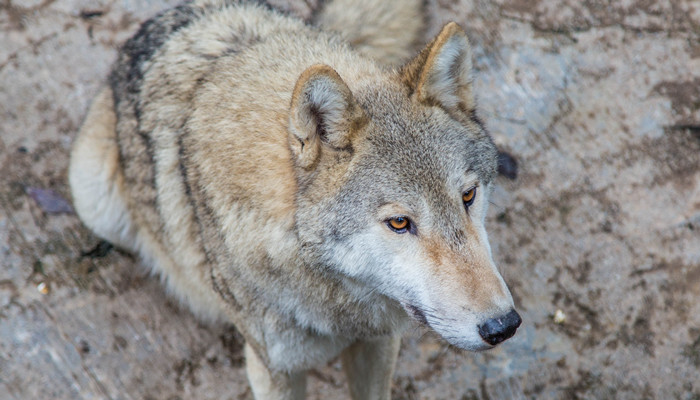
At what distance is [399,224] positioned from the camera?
2.86 metres

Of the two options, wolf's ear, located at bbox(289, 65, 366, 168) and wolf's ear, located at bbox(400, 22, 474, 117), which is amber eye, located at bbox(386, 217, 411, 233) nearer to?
wolf's ear, located at bbox(289, 65, 366, 168)

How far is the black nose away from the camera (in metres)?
2.68

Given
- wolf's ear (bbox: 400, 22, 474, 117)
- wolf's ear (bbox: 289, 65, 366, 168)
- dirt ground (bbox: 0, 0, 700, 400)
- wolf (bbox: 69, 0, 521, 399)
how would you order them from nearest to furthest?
wolf's ear (bbox: 289, 65, 366, 168) → wolf (bbox: 69, 0, 521, 399) → wolf's ear (bbox: 400, 22, 474, 117) → dirt ground (bbox: 0, 0, 700, 400)

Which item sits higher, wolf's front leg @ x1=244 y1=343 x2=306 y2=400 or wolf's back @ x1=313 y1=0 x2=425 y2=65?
wolf's back @ x1=313 y1=0 x2=425 y2=65

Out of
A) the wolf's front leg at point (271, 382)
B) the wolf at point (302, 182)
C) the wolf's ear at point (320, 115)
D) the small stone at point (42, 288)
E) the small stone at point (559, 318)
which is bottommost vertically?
the small stone at point (42, 288)

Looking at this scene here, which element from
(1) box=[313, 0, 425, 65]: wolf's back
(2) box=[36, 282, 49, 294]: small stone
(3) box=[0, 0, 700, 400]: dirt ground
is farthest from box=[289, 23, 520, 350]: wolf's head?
(2) box=[36, 282, 49, 294]: small stone

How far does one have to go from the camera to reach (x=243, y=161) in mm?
3248

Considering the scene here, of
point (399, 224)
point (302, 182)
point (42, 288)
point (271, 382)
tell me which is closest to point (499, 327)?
point (399, 224)

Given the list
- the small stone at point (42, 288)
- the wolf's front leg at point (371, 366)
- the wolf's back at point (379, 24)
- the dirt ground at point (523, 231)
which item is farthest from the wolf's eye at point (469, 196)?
the small stone at point (42, 288)

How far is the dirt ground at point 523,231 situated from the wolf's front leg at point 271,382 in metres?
0.71

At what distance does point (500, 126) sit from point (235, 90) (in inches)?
96.7

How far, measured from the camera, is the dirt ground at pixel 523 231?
4.60m

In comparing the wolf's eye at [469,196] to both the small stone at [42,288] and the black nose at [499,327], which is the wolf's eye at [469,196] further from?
the small stone at [42,288]

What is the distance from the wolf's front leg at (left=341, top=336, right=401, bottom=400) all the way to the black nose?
1305mm
